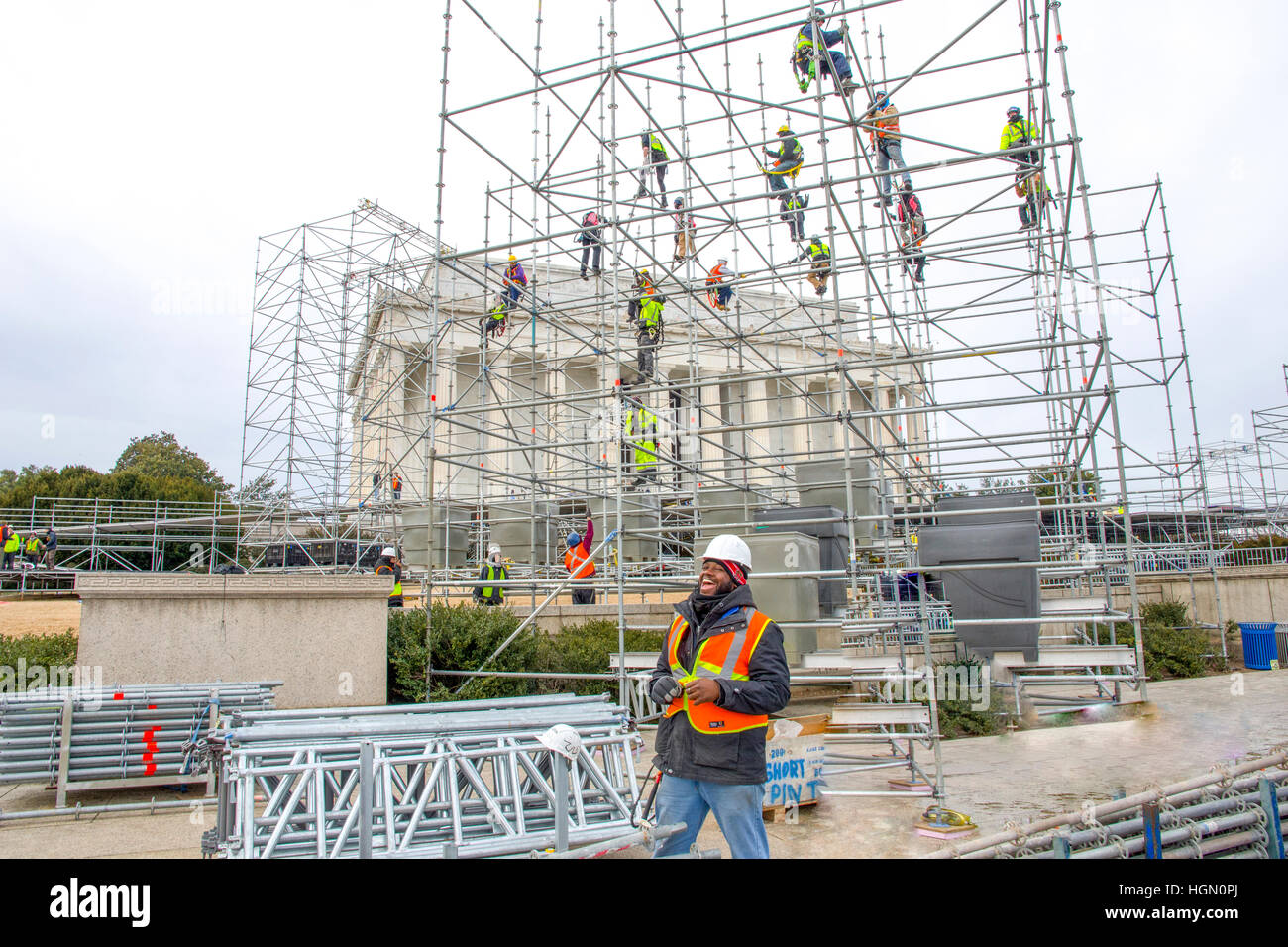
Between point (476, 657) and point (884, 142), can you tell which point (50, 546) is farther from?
point (884, 142)

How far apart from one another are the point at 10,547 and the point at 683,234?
19.2 meters

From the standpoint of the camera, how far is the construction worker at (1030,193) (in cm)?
1009

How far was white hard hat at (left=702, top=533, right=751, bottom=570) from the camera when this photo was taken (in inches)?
162

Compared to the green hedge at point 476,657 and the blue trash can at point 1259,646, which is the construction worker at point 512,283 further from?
the blue trash can at point 1259,646

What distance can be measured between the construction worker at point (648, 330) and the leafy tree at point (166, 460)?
4549cm

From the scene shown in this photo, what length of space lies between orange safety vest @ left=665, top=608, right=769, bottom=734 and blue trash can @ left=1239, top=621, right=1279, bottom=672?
618 inches

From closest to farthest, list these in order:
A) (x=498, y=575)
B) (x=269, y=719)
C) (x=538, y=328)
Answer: (x=269, y=719)
(x=498, y=575)
(x=538, y=328)

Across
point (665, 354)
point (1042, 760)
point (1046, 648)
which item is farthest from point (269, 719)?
point (665, 354)

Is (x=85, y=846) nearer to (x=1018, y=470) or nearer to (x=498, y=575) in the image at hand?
(x=498, y=575)

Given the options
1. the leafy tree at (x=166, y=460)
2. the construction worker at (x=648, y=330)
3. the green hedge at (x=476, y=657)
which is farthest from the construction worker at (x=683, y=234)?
the leafy tree at (x=166, y=460)

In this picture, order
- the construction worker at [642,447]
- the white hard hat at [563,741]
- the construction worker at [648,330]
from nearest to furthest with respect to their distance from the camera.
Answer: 1. the white hard hat at [563,741]
2. the construction worker at [642,447]
3. the construction worker at [648,330]

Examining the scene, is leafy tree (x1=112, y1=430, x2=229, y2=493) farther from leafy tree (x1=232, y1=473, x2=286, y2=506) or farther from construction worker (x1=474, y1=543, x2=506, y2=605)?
construction worker (x1=474, y1=543, x2=506, y2=605)
